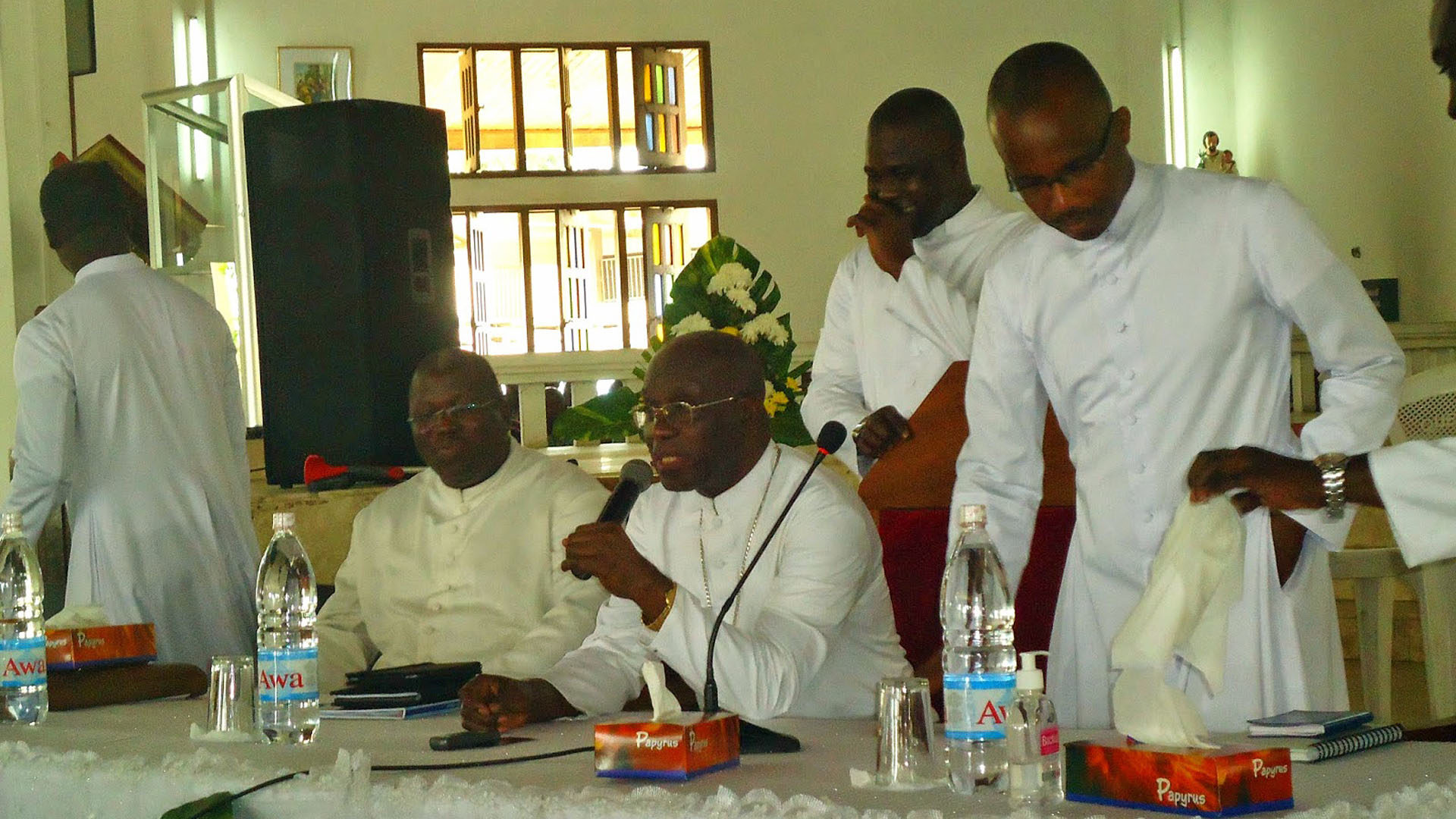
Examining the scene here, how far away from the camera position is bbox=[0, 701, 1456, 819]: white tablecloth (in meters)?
1.58

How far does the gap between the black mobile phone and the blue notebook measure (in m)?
0.94

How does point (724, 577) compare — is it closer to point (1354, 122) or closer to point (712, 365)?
point (712, 365)

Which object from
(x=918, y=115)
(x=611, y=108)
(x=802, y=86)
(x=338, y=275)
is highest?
(x=802, y=86)

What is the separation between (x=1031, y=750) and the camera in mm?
1612

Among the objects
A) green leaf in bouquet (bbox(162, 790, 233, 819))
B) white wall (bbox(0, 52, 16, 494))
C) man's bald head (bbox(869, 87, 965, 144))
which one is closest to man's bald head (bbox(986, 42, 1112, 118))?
man's bald head (bbox(869, 87, 965, 144))

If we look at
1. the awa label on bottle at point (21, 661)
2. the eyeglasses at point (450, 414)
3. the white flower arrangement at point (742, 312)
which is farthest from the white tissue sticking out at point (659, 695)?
the white flower arrangement at point (742, 312)

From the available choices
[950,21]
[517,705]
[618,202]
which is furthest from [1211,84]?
[517,705]

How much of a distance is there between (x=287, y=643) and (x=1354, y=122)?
9943mm

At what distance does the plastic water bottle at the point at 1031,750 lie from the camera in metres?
1.60

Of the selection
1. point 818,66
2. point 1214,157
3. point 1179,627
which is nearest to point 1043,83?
point 1179,627

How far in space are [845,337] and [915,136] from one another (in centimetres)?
59

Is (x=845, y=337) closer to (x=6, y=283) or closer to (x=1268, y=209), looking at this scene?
(x=1268, y=209)

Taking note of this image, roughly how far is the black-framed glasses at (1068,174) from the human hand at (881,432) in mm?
835

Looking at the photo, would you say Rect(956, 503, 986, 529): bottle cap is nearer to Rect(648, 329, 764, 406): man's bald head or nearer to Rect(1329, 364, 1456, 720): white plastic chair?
Rect(648, 329, 764, 406): man's bald head
